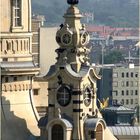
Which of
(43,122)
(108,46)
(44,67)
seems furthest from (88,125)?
(108,46)

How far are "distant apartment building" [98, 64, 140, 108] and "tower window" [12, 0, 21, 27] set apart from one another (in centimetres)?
6740

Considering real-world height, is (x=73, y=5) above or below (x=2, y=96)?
above

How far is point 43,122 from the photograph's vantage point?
32500 millimetres

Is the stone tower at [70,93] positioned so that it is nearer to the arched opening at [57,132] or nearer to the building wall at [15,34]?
the arched opening at [57,132]

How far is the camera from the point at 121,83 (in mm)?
115125

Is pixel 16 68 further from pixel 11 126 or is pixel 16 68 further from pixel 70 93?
pixel 70 93

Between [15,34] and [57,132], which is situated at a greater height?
[15,34]

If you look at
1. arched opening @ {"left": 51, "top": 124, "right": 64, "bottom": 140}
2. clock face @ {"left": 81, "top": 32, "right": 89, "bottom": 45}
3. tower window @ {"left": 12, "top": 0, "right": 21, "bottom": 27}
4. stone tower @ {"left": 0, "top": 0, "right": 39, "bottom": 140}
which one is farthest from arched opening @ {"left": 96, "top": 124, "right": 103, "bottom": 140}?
tower window @ {"left": 12, "top": 0, "right": 21, "bottom": 27}

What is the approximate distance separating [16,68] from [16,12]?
4.45 ft

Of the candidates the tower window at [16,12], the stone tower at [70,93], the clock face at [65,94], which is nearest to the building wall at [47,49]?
the tower window at [16,12]

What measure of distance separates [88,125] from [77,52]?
169 centimetres

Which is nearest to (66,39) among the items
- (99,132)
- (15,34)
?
(15,34)

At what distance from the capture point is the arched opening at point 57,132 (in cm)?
3212

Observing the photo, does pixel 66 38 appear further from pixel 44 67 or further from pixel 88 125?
pixel 44 67
